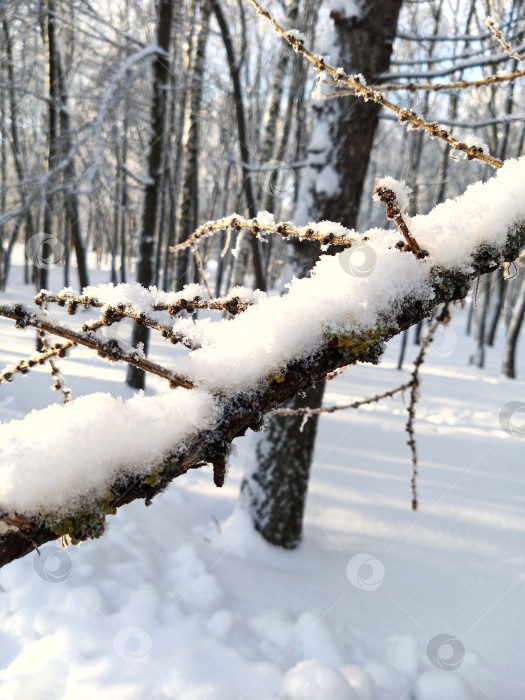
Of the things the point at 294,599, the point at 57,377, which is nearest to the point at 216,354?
the point at 57,377

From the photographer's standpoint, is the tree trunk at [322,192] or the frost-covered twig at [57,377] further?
the tree trunk at [322,192]

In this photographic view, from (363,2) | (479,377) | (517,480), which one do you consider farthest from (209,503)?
(479,377)

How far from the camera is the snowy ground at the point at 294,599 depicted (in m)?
2.37

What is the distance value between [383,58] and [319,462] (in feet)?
12.9

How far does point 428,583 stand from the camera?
3.40m

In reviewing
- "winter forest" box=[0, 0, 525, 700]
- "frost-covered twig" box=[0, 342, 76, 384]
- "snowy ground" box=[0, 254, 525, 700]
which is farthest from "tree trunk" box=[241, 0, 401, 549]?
"frost-covered twig" box=[0, 342, 76, 384]

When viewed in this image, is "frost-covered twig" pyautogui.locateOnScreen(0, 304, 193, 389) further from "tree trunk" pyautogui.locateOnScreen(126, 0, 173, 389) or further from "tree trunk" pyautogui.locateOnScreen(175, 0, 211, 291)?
"tree trunk" pyautogui.locateOnScreen(175, 0, 211, 291)

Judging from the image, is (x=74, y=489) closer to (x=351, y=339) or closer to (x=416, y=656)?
(x=351, y=339)

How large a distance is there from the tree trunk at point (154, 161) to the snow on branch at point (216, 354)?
15.6ft

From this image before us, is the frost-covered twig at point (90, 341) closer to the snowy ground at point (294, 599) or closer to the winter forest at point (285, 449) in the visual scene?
the winter forest at point (285, 449)

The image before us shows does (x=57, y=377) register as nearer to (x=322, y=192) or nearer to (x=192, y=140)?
(x=322, y=192)

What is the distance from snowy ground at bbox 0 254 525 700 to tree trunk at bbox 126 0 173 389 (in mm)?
2110

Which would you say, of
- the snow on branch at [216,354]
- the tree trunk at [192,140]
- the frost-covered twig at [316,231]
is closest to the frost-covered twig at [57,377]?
the snow on branch at [216,354]

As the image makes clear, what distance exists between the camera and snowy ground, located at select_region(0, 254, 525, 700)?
2.37m
